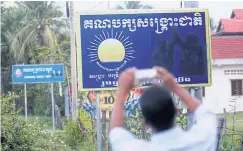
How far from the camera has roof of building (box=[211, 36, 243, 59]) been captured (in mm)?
21016

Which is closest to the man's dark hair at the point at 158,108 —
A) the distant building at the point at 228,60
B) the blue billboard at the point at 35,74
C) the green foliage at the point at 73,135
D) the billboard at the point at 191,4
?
the billboard at the point at 191,4

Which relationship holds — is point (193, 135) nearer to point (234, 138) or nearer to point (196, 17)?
point (196, 17)

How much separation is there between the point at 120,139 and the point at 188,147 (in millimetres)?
236

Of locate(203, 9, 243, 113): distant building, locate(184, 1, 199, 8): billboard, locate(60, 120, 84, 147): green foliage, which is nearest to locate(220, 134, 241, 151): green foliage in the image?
locate(184, 1, 199, 8): billboard

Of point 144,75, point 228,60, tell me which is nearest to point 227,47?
point 228,60

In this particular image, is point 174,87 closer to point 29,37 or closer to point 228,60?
point 228,60

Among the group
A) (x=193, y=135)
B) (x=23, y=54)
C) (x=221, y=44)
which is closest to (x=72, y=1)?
(x=221, y=44)

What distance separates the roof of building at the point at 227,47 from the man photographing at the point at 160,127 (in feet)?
60.7

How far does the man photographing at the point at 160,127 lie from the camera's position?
6.88ft

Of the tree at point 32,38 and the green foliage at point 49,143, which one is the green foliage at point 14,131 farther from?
the tree at point 32,38

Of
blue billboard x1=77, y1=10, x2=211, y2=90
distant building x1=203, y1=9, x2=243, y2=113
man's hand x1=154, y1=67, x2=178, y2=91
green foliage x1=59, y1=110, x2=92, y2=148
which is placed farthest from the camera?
distant building x1=203, y1=9, x2=243, y2=113

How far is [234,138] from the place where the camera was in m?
9.21

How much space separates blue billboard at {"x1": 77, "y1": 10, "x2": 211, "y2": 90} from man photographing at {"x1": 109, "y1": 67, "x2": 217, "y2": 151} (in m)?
4.75

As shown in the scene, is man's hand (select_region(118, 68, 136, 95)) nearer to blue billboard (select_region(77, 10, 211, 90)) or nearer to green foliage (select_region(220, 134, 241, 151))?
blue billboard (select_region(77, 10, 211, 90))
